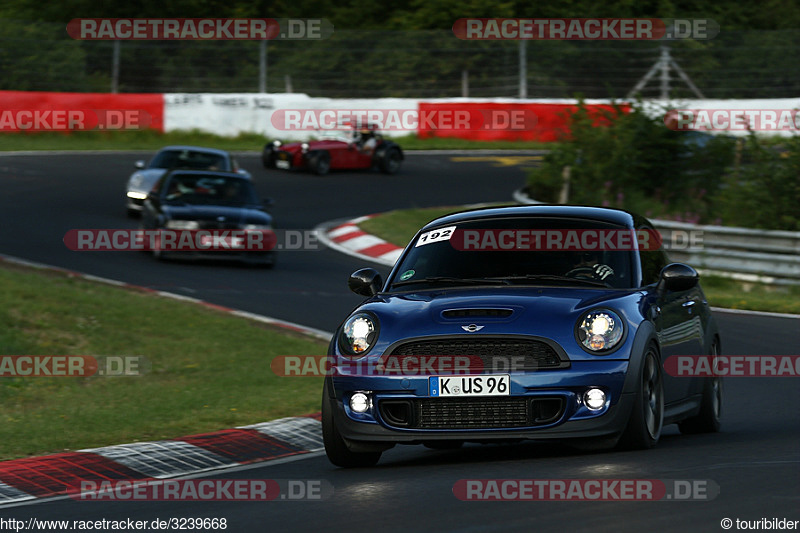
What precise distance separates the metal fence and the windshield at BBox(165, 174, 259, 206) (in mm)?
13902

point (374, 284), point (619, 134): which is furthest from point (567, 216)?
point (619, 134)

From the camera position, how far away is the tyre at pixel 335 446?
7.20m

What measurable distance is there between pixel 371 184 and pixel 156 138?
303 inches

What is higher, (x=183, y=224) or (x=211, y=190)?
(x=211, y=190)

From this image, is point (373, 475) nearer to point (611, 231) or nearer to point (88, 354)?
point (611, 231)

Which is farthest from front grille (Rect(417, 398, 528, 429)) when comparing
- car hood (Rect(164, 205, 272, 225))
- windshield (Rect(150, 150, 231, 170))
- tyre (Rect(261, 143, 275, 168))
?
tyre (Rect(261, 143, 275, 168))

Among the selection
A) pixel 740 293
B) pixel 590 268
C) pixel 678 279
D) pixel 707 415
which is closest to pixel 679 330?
pixel 678 279

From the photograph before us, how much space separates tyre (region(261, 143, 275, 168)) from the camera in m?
29.2

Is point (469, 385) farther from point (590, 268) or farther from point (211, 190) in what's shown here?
point (211, 190)

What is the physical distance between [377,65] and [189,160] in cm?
1200

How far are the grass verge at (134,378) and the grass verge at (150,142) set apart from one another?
1829 cm

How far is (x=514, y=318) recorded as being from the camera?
22.4ft

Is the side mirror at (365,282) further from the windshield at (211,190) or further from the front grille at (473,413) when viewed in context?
the windshield at (211,190)

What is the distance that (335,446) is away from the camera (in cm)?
723
